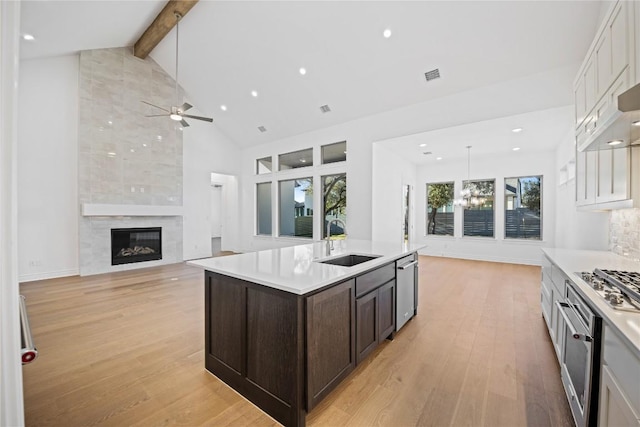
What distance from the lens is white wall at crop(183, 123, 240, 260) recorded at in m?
7.30

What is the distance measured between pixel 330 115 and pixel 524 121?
3730 mm

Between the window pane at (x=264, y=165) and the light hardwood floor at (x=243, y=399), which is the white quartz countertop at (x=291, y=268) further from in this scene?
the window pane at (x=264, y=165)

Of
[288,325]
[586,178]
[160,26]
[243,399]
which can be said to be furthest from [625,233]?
[160,26]

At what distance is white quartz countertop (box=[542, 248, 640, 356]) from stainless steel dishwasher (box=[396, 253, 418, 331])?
4.15 feet

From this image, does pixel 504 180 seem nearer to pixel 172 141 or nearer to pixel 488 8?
pixel 488 8

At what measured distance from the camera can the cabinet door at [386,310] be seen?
250 centimetres

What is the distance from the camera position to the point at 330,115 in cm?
636

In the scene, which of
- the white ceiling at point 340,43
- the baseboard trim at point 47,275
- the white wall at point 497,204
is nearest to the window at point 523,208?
the white wall at point 497,204

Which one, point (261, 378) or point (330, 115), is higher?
point (330, 115)

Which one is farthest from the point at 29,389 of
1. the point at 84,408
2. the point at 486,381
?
the point at 486,381

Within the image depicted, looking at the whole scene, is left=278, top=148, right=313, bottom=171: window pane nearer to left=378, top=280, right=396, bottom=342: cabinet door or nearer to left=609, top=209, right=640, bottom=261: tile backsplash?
left=378, top=280, right=396, bottom=342: cabinet door

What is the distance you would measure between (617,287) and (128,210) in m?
7.35

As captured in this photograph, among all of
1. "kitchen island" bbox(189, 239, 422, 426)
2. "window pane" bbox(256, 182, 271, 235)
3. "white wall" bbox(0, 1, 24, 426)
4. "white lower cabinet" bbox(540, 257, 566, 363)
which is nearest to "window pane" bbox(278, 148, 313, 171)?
"window pane" bbox(256, 182, 271, 235)

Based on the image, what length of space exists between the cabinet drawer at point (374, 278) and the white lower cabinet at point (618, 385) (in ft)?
4.41
